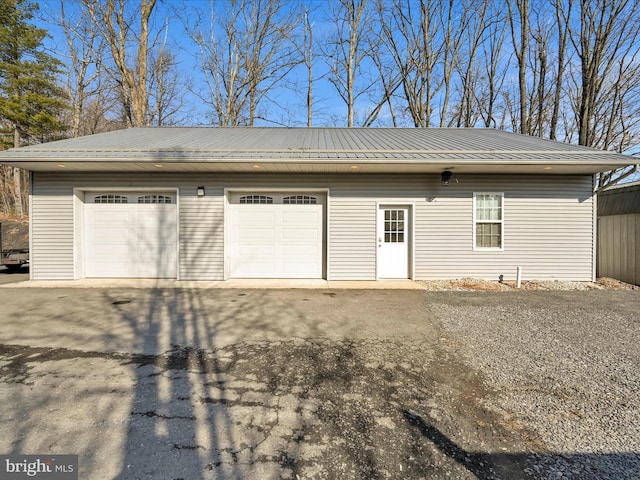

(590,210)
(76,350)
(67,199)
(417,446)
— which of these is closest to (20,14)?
(67,199)

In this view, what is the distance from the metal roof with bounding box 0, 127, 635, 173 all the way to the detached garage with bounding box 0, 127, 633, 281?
0.17m

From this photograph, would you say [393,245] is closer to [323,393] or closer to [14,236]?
[323,393]

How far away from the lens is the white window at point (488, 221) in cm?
755

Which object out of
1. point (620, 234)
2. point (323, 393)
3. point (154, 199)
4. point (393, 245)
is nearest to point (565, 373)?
point (323, 393)

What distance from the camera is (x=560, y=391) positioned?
8.64ft

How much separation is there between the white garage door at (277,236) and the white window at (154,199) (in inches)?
67.6

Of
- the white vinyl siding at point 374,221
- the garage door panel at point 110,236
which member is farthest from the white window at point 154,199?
the garage door panel at point 110,236

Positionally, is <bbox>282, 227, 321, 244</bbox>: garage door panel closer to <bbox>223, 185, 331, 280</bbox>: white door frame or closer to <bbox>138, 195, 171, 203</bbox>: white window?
<bbox>223, 185, 331, 280</bbox>: white door frame

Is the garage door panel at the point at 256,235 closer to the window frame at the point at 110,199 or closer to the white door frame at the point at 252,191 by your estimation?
the white door frame at the point at 252,191

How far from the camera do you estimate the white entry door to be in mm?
7664

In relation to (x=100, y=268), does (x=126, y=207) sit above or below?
above

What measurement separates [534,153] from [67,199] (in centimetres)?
1116

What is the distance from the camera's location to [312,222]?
25.3ft

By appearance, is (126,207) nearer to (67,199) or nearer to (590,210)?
(67,199)
